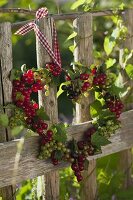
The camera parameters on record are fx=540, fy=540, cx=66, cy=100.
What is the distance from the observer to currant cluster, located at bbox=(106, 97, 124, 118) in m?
3.12

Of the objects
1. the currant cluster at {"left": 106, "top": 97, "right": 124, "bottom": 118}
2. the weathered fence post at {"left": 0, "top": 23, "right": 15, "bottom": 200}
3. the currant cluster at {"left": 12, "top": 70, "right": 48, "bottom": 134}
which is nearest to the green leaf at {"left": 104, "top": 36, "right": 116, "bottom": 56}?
the currant cluster at {"left": 106, "top": 97, "right": 124, "bottom": 118}

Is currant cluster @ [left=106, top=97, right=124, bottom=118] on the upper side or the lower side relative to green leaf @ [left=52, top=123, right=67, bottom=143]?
upper

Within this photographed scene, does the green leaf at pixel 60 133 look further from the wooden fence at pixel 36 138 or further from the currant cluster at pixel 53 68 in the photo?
the currant cluster at pixel 53 68

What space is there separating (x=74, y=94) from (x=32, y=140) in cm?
35

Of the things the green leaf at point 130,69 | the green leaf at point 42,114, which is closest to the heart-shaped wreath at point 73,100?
the green leaf at point 42,114

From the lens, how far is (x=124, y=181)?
3596mm

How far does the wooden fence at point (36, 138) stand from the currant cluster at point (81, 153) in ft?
0.15

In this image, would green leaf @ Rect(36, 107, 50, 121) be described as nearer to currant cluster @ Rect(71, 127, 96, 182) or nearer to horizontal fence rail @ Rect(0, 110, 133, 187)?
horizontal fence rail @ Rect(0, 110, 133, 187)

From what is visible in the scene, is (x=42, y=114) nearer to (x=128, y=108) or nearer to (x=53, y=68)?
(x=53, y=68)

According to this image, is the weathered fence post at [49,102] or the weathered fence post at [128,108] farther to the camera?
the weathered fence post at [128,108]

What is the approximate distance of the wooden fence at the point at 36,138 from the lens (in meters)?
2.68

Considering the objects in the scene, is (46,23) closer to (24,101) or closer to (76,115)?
(24,101)

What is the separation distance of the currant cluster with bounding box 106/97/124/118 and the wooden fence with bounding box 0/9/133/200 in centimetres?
11

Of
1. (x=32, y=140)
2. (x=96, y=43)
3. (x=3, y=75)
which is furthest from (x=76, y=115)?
(x=96, y=43)
